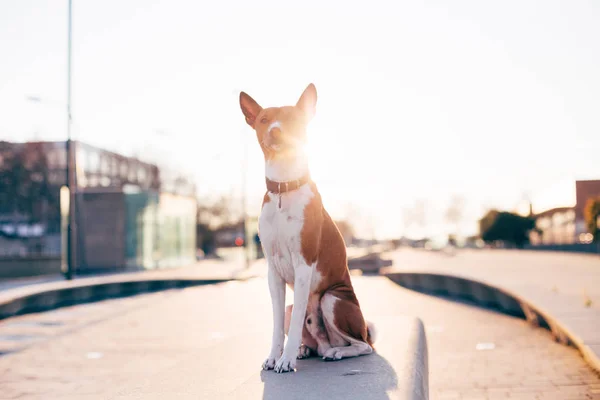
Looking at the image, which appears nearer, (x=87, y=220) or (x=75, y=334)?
(x=75, y=334)

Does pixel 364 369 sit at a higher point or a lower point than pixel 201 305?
higher

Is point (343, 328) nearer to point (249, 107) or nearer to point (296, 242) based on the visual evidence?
point (296, 242)

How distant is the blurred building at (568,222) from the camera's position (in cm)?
7307

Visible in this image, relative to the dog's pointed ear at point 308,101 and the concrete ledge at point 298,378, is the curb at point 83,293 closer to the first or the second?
the concrete ledge at point 298,378

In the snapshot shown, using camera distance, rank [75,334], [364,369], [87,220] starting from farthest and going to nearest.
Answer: [87,220]
[75,334]
[364,369]

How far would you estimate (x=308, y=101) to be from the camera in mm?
4188

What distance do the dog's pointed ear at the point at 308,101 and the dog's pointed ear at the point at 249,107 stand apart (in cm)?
28

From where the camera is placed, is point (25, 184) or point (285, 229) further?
point (25, 184)

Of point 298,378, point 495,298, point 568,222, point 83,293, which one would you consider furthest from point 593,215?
point 298,378

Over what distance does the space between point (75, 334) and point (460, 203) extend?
10461 cm

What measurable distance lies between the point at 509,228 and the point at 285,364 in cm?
6943

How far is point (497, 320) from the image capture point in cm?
1228

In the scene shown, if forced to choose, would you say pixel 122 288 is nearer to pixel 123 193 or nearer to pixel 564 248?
pixel 123 193

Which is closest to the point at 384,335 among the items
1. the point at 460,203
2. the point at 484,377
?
the point at 484,377
